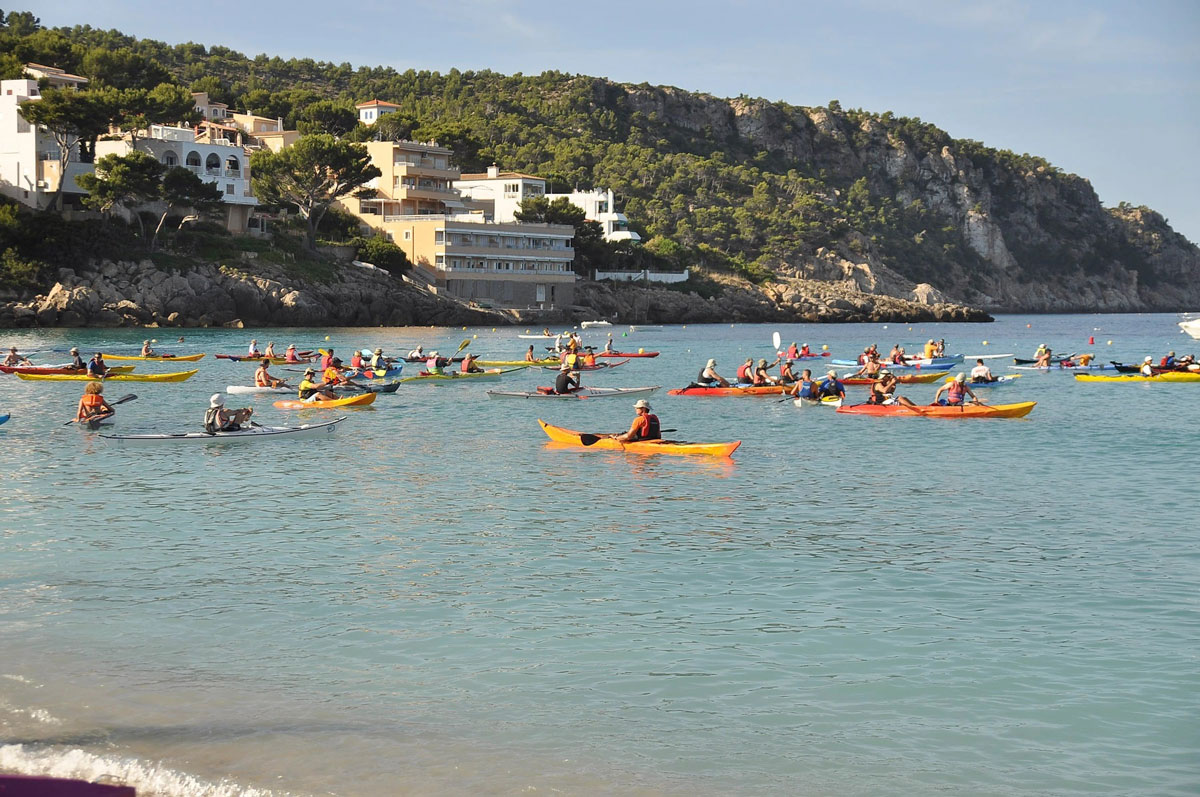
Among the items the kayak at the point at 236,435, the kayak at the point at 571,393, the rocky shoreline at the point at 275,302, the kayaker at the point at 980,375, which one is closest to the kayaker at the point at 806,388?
the kayak at the point at 571,393

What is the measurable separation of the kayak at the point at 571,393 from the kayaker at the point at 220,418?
11.6 metres

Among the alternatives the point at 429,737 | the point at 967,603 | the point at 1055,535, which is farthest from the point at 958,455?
the point at 429,737

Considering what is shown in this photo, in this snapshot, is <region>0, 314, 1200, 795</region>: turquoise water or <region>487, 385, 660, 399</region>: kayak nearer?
<region>0, 314, 1200, 795</region>: turquoise water

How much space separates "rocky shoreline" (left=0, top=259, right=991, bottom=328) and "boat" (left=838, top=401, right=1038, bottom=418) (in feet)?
207

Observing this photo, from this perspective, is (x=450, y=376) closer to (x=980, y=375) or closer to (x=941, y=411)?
(x=941, y=411)

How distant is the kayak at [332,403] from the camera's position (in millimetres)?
36531

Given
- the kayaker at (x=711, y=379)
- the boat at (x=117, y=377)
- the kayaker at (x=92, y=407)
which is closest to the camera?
the kayaker at (x=92, y=407)

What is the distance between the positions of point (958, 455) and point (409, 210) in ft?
300

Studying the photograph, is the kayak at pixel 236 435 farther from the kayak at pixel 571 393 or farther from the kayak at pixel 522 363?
the kayak at pixel 522 363

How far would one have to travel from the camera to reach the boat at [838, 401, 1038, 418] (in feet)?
113

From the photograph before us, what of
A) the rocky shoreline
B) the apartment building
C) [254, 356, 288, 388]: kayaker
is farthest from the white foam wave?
the apartment building

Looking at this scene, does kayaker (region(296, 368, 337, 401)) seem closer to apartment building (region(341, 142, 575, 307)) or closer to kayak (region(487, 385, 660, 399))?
kayak (region(487, 385, 660, 399))

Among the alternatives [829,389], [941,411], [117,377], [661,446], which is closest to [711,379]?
[829,389]

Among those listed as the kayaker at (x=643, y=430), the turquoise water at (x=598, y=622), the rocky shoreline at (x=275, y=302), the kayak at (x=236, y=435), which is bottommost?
the turquoise water at (x=598, y=622)
